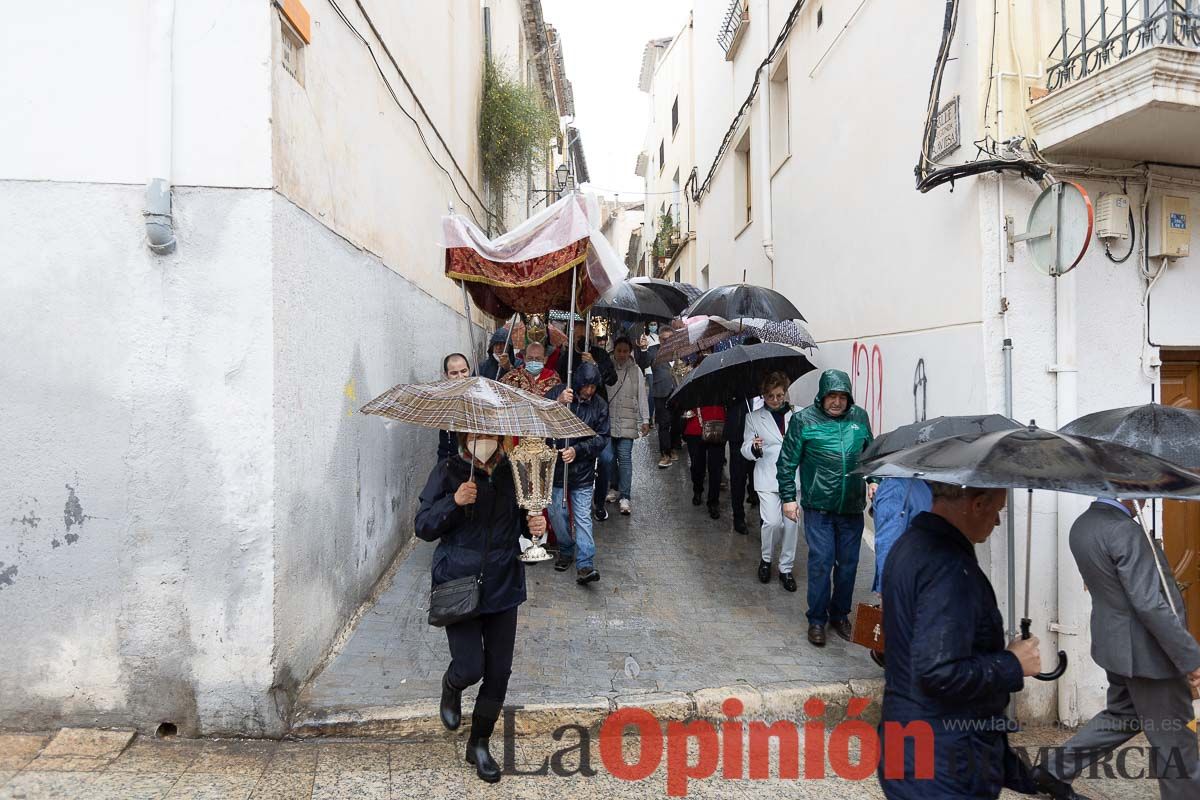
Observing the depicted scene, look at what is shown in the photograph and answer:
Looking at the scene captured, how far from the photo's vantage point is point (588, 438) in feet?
19.2

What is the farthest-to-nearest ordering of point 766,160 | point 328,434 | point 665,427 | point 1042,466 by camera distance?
point 665,427 < point 766,160 < point 328,434 < point 1042,466

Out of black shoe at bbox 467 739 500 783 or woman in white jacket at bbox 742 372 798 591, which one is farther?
woman in white jacket at bbox 742 372 798 591

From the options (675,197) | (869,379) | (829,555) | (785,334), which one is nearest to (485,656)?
(829,555)

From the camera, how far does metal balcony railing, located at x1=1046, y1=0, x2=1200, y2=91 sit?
3.93 m

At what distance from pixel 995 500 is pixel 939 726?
72 cm

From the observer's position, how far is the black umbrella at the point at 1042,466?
87.8 inches

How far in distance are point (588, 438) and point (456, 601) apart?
269 centimetres

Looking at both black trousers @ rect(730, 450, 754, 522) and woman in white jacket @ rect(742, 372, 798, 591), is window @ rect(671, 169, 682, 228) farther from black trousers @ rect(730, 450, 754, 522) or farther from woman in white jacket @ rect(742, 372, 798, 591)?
woman in white jacket @ rect(742, 372, 798, 591)

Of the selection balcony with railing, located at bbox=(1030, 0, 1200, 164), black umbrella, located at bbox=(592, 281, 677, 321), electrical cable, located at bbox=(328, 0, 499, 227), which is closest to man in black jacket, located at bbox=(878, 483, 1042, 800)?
balcony with railing, located at bbox=(1030, 0, 1200, 164)

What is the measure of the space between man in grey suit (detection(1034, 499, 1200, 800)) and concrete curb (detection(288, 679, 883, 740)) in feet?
4.64

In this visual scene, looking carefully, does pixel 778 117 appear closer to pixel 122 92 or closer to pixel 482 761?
pixel 122 92

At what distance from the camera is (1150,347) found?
15.3 feet

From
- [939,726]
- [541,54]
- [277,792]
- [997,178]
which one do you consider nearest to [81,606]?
[277,792]

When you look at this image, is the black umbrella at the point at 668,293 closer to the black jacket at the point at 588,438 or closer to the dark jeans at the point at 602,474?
the dark jeans at the point at 602,474
